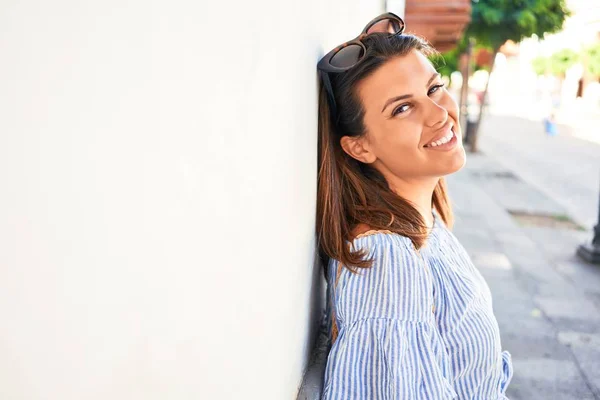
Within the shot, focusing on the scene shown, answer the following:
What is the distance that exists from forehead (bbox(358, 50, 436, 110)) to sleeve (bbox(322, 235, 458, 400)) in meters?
0.44

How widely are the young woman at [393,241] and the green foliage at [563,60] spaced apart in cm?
3400

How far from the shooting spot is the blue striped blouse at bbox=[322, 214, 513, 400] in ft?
4.23

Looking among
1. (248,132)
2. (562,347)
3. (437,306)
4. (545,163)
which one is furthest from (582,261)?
(545,163)

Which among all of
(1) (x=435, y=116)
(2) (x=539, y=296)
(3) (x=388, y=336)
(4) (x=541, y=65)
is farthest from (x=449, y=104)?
(4) (x=541, y=65)

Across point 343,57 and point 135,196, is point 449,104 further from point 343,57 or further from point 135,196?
point 135,196

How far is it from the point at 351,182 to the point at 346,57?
1.29ft

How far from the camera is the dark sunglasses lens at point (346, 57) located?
4.74ft

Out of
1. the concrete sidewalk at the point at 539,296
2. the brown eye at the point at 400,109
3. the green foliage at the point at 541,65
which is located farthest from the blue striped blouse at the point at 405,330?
the green foliage at the point at 541,65

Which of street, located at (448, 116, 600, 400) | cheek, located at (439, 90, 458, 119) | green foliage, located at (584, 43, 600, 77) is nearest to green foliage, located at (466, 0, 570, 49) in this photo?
street, located at (448, 116, 600, 400)

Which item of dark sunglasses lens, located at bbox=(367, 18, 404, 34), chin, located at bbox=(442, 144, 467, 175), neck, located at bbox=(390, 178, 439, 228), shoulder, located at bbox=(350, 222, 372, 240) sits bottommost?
shoulder, located at bbox=(350, 222, 372, 240)

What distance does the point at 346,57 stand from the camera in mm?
1456

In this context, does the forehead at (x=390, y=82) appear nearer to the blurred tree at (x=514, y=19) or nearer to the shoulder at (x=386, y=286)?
the shoulder at (x=386, y=286)

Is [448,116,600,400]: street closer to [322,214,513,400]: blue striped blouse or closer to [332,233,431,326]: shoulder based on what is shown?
[322,214,513,400]: blue striped blouse

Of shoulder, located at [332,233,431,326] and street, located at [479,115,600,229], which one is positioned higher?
shoulder, located at [332,233,431,326]
